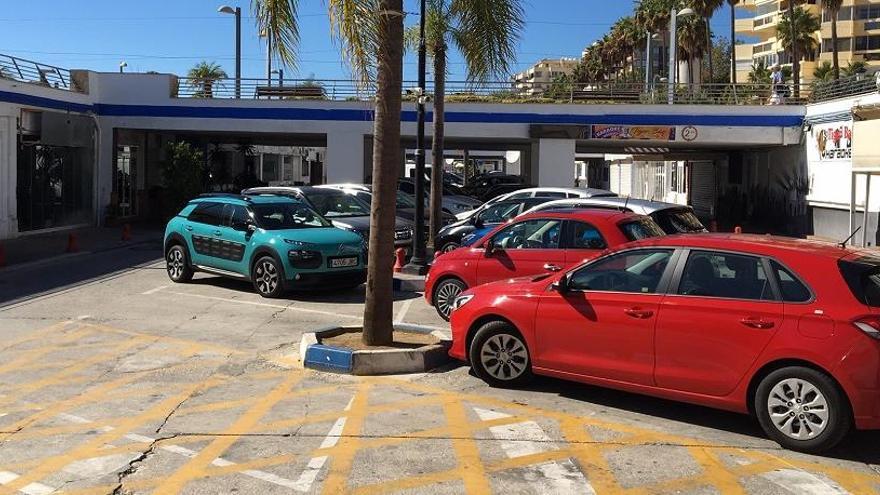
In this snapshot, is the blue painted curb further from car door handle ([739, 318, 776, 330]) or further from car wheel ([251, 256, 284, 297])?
car wheel ([251, 256, 284, 297])

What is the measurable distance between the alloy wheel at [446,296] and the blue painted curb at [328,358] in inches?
120

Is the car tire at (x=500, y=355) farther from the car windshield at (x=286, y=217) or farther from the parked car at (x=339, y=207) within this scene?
the parked car at (x=339, y=207)

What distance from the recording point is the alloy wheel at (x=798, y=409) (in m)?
5.78

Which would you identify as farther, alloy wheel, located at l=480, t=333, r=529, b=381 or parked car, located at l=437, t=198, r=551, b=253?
parked car, located at l=437, t=198, r=551, b=253

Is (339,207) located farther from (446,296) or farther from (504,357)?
(504,357)

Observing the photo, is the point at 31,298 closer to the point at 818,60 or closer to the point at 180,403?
the point at 180,403

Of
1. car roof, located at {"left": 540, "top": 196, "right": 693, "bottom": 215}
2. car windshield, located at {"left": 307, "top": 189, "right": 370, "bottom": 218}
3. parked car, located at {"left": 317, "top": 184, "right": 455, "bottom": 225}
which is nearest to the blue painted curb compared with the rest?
car roof, located at {"left": 540, "top": 196, "right": 693, "bottom": 215}

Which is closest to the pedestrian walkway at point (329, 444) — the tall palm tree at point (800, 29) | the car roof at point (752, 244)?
the car roof at point (752, 244)

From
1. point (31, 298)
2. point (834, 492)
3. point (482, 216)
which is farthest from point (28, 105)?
point (834, 492)

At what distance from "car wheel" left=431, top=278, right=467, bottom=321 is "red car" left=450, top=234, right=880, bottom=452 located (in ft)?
12.0

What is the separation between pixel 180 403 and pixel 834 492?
17.0 ft

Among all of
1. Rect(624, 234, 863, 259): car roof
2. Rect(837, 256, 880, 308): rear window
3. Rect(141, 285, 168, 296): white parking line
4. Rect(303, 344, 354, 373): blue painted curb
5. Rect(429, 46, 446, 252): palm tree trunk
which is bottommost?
Rect(303, 344, 354, 373): blue painted curb

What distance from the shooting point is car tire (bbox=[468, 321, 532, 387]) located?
7551mm

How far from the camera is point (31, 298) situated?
13250 millimetres
